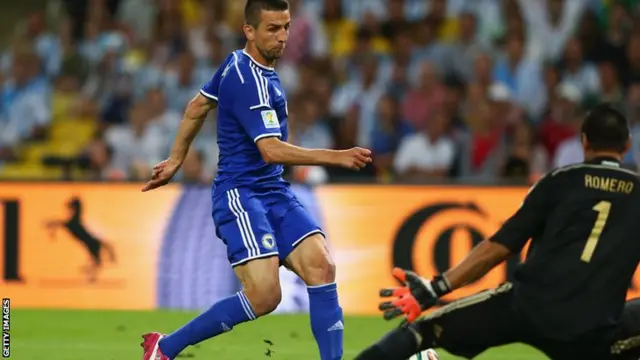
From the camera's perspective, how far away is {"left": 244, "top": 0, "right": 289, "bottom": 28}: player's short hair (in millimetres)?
7305

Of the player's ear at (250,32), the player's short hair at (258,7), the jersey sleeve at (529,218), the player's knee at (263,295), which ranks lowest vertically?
the player's knee at (263,295)

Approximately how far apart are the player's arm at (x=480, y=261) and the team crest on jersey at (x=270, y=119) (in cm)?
169

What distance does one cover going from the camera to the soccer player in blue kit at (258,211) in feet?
23.5

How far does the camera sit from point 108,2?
17734 millimetres

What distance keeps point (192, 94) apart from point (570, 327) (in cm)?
1063

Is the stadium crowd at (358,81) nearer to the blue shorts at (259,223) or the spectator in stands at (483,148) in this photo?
the spectator in stands at (483,148)

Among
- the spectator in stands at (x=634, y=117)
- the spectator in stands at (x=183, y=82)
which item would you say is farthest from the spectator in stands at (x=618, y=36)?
the spectator in stands at (x=183, y=82)

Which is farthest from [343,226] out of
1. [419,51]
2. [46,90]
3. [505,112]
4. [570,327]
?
[570,327]

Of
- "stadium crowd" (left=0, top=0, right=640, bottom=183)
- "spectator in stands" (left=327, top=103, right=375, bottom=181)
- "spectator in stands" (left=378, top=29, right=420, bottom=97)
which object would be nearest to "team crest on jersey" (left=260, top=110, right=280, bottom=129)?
"stadium crowd" (left=0, top=0, right=640, bottom=183)

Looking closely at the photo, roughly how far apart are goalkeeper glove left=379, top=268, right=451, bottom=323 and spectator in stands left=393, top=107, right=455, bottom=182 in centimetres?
815

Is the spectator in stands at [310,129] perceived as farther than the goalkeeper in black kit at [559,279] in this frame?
Yes

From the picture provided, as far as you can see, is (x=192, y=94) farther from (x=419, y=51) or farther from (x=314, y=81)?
(x=419, y=51)

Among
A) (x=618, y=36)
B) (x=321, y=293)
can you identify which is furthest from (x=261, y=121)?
(x=618, y=36)

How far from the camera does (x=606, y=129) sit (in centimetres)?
582
